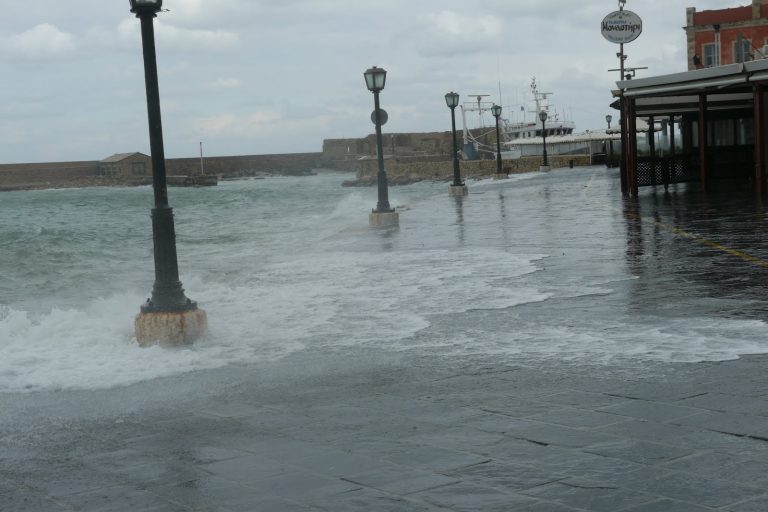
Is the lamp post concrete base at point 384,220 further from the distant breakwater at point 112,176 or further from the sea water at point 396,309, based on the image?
the distant breakwater at point 112,176

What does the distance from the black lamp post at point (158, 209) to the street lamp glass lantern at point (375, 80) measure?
1368 centimetres

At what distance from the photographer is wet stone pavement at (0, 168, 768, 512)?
14.0 feet

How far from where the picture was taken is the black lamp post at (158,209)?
27.3ft

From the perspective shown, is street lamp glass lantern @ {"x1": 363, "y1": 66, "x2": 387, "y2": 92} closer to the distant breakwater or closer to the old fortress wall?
the old fortress wall

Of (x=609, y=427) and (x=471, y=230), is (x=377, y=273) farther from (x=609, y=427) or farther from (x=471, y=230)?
(x=609, y=427)

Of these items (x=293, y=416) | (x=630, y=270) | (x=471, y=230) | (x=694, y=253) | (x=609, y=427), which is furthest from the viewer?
(x=471, y=230)

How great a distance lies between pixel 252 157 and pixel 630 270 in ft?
585

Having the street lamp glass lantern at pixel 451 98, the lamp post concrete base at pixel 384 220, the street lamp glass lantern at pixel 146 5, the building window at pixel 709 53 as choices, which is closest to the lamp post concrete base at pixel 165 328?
the street lamp glass lantern at pixel 146 5

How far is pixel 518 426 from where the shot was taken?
5309mm

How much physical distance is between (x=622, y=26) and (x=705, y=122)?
13763 mm

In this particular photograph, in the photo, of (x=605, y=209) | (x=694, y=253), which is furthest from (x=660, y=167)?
(x=694, y=253)

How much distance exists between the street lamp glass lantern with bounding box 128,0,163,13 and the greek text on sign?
33.7 m

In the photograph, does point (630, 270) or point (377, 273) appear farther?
point (377, 273)

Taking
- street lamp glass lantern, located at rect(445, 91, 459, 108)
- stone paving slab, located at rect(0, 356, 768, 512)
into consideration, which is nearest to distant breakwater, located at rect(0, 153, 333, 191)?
street lamp glass lantern, located at rect(445, 91, 459, 108)
